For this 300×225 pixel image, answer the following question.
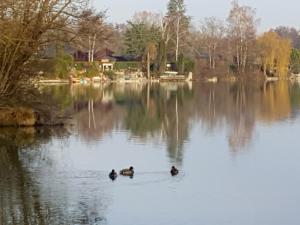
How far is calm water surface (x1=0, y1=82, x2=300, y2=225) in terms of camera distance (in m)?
9.74

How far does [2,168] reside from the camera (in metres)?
13.1

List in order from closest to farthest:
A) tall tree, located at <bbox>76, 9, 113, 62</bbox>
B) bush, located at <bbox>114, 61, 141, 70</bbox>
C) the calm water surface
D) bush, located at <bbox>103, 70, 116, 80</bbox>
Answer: the calm water surface, tall tree, located at <bbox>76, 9, 113, 62</bbox>, bush, located at <bbox>103, 70, 116, 80</bbox>, bush, located at <bbox>114, 61, 141, 70</bbox>

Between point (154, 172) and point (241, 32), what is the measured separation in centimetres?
5323

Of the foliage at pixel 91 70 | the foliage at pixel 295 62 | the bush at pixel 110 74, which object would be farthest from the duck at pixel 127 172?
the foliage at pixel 295 62

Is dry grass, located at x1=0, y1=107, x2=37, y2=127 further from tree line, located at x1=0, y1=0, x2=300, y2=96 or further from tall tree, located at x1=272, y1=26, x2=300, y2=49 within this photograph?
tall tree, located at x1=272, y1=26, x2=300, y2=49

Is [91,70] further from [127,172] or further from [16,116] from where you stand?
[127,172]

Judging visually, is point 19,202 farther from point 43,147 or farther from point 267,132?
point 267,132

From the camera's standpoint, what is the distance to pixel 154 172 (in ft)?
42.4

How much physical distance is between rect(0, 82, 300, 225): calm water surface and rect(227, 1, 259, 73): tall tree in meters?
41.1

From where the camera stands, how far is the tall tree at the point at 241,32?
64.5 metres

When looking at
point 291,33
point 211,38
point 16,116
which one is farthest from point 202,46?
point 16,116

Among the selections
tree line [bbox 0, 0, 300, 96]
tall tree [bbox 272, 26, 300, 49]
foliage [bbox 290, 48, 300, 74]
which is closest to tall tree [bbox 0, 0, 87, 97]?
tree line [bbox 0, 0, 300, 96]

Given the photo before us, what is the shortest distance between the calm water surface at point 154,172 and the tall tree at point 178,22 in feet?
132

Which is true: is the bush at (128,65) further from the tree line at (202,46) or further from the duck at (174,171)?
the duck at (174,171)
